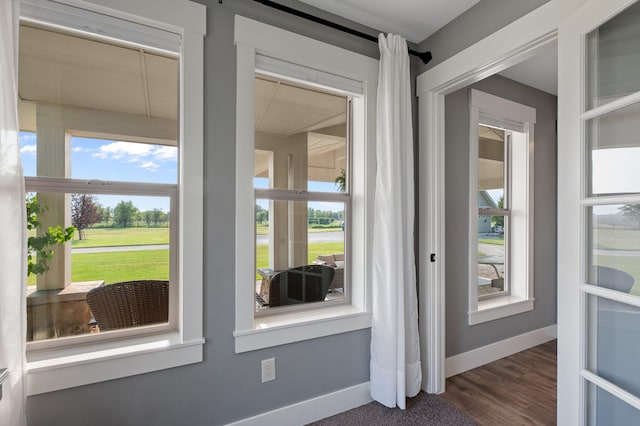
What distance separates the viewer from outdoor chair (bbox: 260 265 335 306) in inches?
77.5

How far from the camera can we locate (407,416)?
1919 mm

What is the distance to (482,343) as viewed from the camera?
2660 millimetres

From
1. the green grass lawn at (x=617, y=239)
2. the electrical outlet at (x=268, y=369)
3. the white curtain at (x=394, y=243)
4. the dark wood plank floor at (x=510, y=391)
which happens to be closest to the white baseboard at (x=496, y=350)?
the dark wood plank floor at (x=510, y=391)

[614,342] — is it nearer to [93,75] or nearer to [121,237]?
[121,237]

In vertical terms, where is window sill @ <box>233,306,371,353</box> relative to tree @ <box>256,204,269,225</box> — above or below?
below

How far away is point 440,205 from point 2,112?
236 centimetres

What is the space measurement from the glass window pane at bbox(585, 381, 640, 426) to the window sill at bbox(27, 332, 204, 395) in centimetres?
179

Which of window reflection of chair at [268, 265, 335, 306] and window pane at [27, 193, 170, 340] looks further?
window reflection of chair at [268, 265, 335, 306]

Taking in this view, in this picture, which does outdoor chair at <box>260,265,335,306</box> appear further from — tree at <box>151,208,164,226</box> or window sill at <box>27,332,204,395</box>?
tree at <box>151,208,164,226</box>

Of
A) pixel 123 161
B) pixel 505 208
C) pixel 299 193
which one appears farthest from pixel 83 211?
pixel 505 208

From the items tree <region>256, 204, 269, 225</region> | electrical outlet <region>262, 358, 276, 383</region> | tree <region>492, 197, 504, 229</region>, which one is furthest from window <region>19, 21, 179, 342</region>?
tree <region>492, 197, 504, 229</region>

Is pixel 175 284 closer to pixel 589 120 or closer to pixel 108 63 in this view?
pixel 108 63

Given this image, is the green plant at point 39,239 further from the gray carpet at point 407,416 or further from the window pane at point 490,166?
the window pane at point 490,166

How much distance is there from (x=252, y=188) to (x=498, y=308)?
2.45 metres
